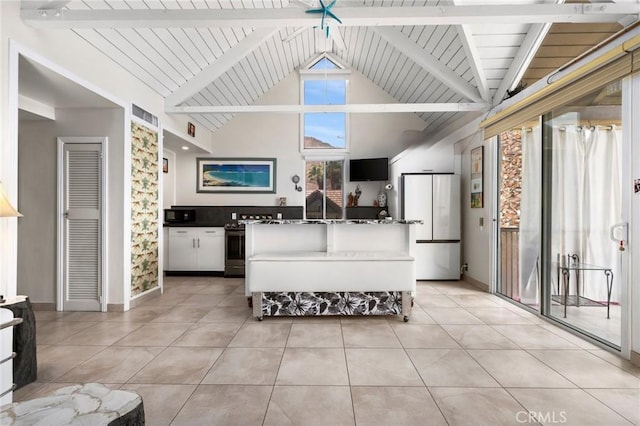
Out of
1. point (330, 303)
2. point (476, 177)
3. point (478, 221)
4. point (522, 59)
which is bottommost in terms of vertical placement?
point (330, 303)

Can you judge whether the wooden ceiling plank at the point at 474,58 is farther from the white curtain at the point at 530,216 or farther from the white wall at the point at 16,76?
the white wall at the point at 16,76

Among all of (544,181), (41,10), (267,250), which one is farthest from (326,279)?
(41,10)

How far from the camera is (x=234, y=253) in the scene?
5625 mm

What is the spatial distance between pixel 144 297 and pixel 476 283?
4520mm

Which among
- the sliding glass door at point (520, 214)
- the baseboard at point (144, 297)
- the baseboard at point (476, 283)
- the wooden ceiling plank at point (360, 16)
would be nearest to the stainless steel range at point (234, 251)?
the baseboard at point (144, 297)

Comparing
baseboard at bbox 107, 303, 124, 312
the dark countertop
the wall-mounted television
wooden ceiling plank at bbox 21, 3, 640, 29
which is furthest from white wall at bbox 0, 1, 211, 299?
the wall-mounted television

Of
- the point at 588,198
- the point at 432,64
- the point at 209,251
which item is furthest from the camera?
the point at 209,251

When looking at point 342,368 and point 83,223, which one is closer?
point 342,368

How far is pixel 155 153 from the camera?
4.25m

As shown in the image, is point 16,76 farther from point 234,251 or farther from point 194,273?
point 194,273

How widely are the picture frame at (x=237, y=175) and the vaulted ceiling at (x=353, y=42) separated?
0.77m

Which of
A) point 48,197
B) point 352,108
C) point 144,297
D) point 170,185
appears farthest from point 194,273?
point 352,108

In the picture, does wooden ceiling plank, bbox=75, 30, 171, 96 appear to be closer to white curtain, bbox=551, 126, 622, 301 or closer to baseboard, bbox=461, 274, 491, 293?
white curtain, bbox=551, 126, 622, 301

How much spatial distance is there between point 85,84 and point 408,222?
11.2 feet
